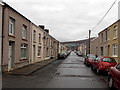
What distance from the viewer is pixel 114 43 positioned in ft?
69.9

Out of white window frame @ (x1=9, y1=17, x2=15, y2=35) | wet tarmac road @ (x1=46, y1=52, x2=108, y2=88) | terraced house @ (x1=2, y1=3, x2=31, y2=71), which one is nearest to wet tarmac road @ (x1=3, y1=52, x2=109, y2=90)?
wet tarmac road @ (x1=46, y1=52, x2=108, y2=88)

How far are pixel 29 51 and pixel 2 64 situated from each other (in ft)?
24.3

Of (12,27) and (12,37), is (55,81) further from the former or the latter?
(12,27)

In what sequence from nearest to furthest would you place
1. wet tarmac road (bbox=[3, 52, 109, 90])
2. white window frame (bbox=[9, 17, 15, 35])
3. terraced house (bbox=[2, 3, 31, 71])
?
wet tarmac road (bbox=[3, 52, 109, 90]), terraced house (bbox=[2, 3, 31, 71]), white window frame (bbox=[9, 17, 15, 35])

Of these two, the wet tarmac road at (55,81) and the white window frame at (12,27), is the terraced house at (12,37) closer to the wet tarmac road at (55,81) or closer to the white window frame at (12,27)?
the white window frame at (12,27)

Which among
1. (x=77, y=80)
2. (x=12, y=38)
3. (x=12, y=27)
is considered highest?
(x=12, y=27)

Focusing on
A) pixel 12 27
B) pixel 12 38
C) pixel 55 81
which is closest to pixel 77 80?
pixel 55 81

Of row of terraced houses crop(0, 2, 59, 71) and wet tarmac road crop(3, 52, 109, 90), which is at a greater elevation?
row of terraced houses crop(0, 2, 59, 71)

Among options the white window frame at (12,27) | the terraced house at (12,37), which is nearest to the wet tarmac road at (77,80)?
the terraced house at (12,37)

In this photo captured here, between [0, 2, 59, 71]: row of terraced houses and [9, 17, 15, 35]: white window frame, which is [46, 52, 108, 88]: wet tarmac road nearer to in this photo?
[0, 2, 59, 71]: row of terraced houses

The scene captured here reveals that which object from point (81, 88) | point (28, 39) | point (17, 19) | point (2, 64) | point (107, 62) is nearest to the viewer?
point (81, 88)

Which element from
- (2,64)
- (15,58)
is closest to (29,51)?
(15,58)

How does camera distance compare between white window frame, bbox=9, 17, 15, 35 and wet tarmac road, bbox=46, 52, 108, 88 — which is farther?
white window frame, bbox=9, 17, 15, 35

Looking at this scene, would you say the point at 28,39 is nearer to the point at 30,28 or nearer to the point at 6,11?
the point at 30,28
